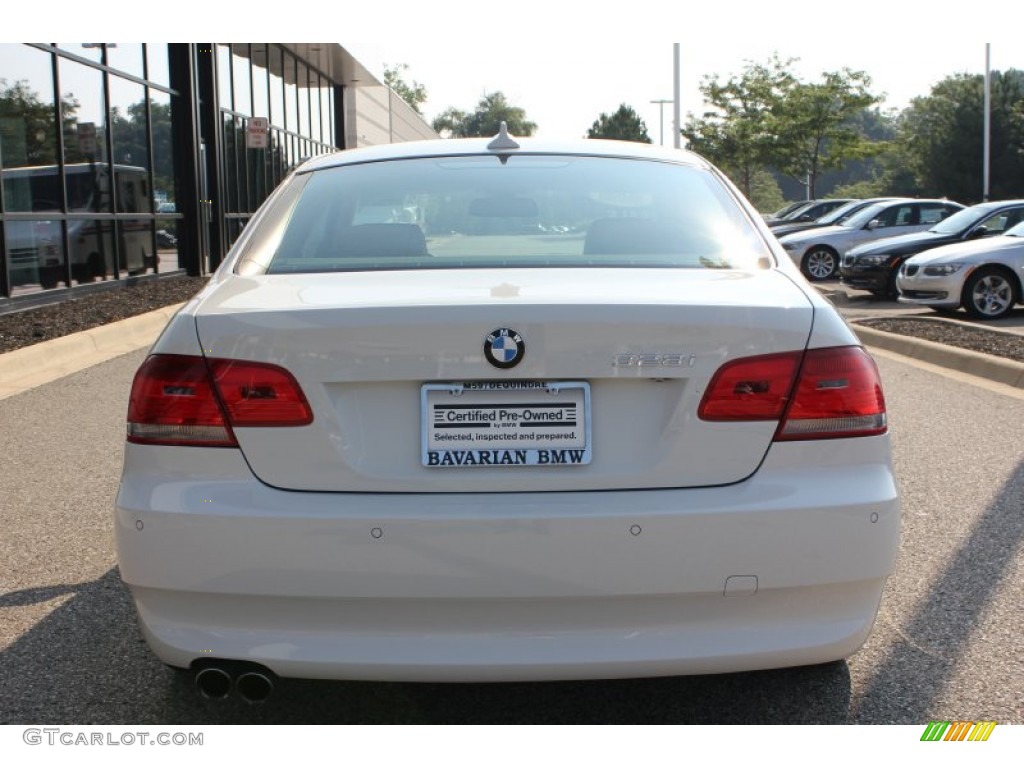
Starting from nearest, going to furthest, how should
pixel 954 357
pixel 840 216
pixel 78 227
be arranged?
1. pixel 954 357
2. pixel 78 227
3. pixel 840 216

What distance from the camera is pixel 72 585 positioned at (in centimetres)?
439

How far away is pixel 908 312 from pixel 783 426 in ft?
45.0

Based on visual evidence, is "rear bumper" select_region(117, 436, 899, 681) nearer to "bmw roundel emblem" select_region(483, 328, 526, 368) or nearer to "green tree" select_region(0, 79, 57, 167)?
"bmw roundel emblem" select_region(483, 328, 526, 368)

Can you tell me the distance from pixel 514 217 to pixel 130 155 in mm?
15064

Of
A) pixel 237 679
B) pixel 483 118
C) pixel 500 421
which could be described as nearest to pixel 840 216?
pixel 500 421

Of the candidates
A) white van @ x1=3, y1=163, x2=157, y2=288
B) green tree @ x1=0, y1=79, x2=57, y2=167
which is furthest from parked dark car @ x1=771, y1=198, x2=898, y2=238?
green tree @ x1=0, y1=79, x2=57, y2=167

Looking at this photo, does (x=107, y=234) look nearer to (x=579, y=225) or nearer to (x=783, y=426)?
(x=579, y=225)

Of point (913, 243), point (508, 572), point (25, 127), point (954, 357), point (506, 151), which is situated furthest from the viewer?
point (913, 243)

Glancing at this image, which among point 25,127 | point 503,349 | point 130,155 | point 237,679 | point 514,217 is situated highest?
point 25,127

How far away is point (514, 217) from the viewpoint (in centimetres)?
375

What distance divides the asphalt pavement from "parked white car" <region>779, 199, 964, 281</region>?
1577cm

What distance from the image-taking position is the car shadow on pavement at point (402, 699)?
3270mm

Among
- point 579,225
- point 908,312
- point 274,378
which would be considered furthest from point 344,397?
point 908,312

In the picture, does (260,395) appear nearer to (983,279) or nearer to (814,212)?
(983,279)
